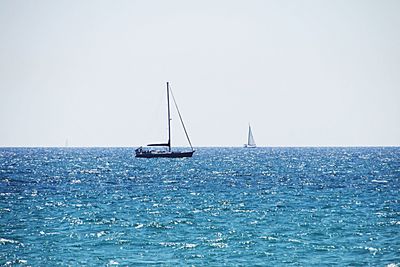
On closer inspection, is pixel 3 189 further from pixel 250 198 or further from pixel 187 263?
pixel 187 263

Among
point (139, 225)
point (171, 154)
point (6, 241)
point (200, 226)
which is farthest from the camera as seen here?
point (171, 154)

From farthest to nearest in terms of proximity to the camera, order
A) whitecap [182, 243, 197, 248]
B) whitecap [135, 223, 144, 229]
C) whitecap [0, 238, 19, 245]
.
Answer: whitecap [135, 223, 144, 229]
whitecap [0, 238, 19, 245]
whitecap [182, 243, 197, 248]

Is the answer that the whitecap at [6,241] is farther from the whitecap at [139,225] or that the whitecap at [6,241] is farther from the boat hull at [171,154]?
the boat hull at [171,154]

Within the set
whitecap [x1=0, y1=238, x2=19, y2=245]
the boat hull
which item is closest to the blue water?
whitecap [x1=0, y1=238, x2=19, y2=245]

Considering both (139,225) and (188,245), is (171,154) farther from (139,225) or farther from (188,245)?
(188,245)

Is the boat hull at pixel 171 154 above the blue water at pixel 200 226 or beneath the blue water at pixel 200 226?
above

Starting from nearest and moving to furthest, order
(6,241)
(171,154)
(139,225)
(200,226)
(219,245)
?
(219,245) < (6,241) < (200,226) < (139,225) < (171,154)

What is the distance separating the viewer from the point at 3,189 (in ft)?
205

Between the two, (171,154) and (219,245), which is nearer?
(219,245)

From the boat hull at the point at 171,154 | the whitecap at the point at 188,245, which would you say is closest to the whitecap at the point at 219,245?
the whitecap at the point at 188,245

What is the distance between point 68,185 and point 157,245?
40609mm

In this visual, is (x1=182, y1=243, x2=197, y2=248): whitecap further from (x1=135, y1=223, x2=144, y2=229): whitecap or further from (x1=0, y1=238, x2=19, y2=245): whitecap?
(x1=0, y1=238, x2=19, y2=245): whitecap

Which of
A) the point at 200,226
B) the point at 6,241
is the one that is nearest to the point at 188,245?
the point at 200,226

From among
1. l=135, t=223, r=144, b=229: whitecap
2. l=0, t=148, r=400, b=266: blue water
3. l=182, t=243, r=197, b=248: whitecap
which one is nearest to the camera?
l=0, t=148, r=400, b=266: blue water
